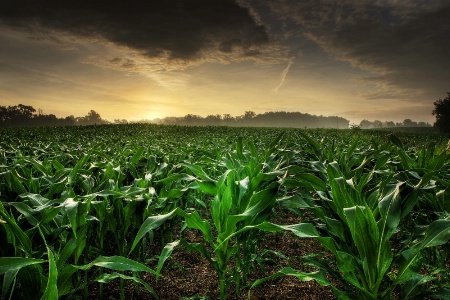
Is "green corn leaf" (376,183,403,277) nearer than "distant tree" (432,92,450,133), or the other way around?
"green corn leaf" (376,183,403,277)

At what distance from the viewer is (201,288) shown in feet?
6.90

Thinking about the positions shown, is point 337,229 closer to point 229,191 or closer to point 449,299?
point 449,299

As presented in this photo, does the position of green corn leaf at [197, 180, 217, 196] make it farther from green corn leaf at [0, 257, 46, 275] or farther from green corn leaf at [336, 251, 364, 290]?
green corn leaf at [0, 257, 46, 275]

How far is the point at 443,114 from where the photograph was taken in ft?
180

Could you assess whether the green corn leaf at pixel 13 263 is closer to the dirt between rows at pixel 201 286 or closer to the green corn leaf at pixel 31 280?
the green corn leaf at pixel 31 280

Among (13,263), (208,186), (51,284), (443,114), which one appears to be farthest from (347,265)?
(443,114)

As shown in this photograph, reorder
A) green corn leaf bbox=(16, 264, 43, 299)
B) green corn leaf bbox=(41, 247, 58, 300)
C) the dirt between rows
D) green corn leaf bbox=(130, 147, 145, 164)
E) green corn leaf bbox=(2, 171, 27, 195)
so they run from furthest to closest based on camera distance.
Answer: green corn leaf bbox=(130, 147, 145, 164)
the dirt between rows
green corn leaf bbox=(2, 171, 27, 195)
green corn leaf bbox=(16, 264, 43, 299)
green corn leaf bbox=(41, 247, 58, 300)

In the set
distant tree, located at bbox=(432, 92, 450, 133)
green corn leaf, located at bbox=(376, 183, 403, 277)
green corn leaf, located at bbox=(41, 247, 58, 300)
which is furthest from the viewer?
distant tree, located at bbox=(432, 92, 450, 133)

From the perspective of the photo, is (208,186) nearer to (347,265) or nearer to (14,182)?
(347,265)

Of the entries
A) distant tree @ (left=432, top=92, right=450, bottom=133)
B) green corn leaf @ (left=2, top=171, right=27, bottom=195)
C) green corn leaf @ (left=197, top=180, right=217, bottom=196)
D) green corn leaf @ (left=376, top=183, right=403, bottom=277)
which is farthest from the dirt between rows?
distant tree @ (left=432, top=92, right=450, bottom=133)

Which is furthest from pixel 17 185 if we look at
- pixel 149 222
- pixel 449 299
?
pixel 449 299

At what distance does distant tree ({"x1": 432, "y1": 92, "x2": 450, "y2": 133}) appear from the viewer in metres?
53.6

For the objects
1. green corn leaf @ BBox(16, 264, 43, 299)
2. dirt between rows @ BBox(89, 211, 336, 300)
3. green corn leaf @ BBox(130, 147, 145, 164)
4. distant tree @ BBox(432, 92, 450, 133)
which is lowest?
dirt between rows @ BBox(89, 211, 336, 300)

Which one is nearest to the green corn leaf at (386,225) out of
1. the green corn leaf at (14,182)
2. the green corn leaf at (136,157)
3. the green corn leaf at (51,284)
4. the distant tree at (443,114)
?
the green corn leaf at (51,284)
